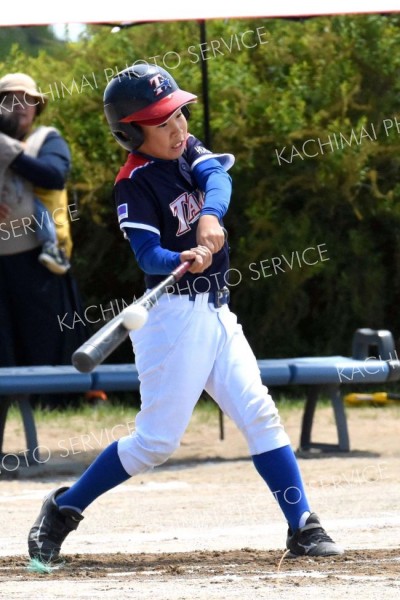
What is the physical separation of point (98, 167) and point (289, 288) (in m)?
1.55

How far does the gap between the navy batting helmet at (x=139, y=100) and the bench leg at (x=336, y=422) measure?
3.59m

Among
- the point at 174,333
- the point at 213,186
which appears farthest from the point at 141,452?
the point at 213,186

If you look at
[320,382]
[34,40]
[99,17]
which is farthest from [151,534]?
[34,40]

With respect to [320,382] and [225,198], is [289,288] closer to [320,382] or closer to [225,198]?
[320,382]

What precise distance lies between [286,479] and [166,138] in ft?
4.09

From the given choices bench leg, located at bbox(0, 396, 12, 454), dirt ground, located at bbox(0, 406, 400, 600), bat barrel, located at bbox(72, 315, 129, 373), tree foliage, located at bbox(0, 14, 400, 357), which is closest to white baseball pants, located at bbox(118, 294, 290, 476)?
dirt ground, located at bbox(0, 406, 400, 600)

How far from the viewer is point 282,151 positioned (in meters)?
9.97

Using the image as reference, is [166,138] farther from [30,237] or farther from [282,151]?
[282,151]

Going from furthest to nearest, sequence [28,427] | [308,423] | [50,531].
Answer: [308,423] < [28,427] < [50,531]

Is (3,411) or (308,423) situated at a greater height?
(3,411)

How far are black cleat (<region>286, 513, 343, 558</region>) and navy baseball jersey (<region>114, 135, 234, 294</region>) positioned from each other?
88 cm

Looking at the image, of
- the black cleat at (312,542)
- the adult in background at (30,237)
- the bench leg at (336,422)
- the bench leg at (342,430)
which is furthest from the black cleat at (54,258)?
the black cleat at (312,542)

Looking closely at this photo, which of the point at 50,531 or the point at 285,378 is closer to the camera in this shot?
the point at 50,531

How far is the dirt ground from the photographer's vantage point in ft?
15.0
